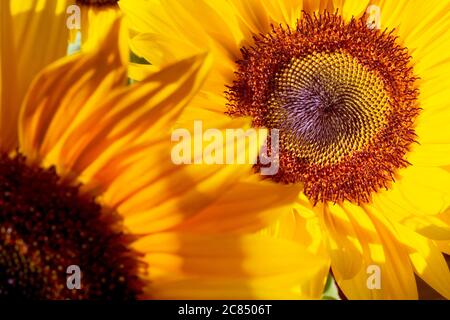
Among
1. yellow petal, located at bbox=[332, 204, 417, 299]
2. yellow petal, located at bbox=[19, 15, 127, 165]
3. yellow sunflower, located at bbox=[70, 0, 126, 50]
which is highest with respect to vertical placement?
yellow sunflower, located at bbox=[70, 0, 126, 50]

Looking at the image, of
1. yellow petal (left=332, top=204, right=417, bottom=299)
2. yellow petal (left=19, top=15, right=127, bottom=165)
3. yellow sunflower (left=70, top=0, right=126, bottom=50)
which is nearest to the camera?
yellow petal (left=19, top=15, right=127, bottom=165)

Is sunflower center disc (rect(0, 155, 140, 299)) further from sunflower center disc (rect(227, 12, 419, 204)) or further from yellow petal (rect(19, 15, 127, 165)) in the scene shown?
sunflower center disc (rect(227, 12, 419, 204))

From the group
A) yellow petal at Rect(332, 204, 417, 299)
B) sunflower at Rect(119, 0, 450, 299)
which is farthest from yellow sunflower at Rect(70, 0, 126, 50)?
yellow petal at Rect(332, 204, 417, 299)

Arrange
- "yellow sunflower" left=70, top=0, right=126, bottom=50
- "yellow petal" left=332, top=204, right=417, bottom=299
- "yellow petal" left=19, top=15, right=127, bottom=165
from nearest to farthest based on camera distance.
Result: "yellow petal" left=19, top=15, right=127, bottom=165 < "yellow petal" left=332, top=204, right=417, bottom=299 < "yellow sunflower" left=70, top=0, right=126, bottom=50

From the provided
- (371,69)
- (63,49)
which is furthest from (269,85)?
(63,49)

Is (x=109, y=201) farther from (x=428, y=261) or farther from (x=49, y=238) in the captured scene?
(x=428, y=261)

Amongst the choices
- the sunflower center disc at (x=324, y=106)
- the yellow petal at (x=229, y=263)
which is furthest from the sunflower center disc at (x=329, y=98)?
the yellow petal at (x=229, y=263)

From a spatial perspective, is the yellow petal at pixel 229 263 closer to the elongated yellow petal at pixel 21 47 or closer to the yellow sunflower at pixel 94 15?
the elongated yellow petal at pixel 21 47
